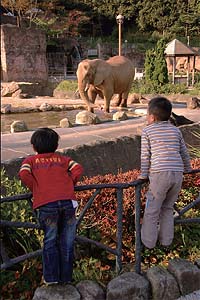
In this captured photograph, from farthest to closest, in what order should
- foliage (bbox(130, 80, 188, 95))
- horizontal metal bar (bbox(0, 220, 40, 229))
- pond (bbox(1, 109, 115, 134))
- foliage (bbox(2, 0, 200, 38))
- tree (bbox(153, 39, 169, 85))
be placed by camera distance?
1. foliage (bbox(2, 0, 200, 38))
2. tree (bbox(153, 39, 169, 85))
3. foliage (bbox(130, 80, 188, 95))
4. pond (bbox(1, 109, 115, 134))
5. horizontal metal bar (bbox(0, 220, 40, 229))

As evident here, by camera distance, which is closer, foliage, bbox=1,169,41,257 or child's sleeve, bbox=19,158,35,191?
child's sleeve, bbox=19,158,35,191

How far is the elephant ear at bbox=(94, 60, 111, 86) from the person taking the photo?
10.7m

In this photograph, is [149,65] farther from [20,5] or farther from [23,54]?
[20,5]

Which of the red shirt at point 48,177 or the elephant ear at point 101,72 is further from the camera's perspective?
the elephant ear at point 101,72

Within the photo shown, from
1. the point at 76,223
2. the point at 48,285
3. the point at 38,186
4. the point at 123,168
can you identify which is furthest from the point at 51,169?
the point at 123,168

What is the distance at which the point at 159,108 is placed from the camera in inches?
110

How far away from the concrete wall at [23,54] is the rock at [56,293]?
2370 centimetres

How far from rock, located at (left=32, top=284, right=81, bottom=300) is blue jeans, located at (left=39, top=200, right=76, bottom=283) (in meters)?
0.05

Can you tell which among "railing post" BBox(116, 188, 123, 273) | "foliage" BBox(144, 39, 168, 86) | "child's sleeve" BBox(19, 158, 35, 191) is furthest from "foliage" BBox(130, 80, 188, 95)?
"child's sleeve" BBox(19, 158, 35, 191)

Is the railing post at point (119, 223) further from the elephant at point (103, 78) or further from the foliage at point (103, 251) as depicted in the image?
the elephant at point (103, 78)

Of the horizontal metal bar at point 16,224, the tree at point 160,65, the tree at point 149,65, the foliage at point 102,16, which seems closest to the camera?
the horizontal metal bar at point 16,224

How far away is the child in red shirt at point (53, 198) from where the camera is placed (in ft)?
7.70

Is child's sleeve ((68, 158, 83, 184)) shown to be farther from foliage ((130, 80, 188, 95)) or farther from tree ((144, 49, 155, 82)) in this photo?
tree ((144, 49, 155, 82))

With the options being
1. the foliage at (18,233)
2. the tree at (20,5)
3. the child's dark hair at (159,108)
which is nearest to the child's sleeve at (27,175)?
the foliage at (18,233)
